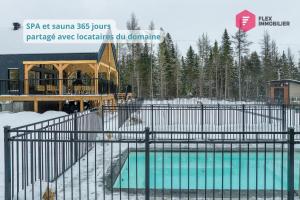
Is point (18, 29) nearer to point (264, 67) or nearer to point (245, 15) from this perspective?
point (245, 15)

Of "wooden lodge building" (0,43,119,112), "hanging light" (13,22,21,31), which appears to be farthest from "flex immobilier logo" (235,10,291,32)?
"hanging light" (13,22,21,31)

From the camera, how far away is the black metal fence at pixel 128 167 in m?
5.25

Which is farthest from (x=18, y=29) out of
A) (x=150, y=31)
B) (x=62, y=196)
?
(x=150, y=31)

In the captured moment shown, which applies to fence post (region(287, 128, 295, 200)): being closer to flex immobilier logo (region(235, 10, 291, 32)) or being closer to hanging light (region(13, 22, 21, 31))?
hanging light (region(13, 22, 21, 31))

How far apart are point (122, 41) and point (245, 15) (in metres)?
22.5

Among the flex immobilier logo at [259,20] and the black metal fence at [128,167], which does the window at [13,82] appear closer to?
the black metal fence at [128,167]

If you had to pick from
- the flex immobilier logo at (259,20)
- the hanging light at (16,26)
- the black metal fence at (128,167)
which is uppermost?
the flex immobilier logo at (259,20)

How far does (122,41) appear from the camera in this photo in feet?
193

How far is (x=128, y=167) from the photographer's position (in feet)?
18.1

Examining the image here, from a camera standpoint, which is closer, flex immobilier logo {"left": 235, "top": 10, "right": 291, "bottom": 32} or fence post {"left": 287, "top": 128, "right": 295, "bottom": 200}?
fence post {"left": 287, "top": 128, "right": 295, "bottom": 200}

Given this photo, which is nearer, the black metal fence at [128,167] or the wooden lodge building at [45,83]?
the black metal fence at [128,167]

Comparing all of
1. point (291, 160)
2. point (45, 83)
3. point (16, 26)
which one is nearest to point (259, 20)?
point (16, 26)

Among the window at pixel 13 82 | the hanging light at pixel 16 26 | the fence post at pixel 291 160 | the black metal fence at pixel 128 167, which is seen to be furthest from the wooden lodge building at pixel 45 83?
the fence post at pixel 291 160

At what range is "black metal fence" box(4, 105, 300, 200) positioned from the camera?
525cm
